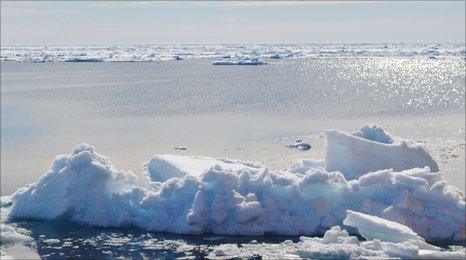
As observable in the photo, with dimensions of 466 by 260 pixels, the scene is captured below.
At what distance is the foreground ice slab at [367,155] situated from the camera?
1521 centimetres

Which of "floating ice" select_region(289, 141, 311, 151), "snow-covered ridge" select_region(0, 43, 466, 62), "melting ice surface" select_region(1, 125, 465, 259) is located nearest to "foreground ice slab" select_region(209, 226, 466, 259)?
"melting ice surface" select_region(1, 125, 465, 259)

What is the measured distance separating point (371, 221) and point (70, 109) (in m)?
23.5

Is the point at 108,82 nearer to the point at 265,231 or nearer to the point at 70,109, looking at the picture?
the point at 70,109

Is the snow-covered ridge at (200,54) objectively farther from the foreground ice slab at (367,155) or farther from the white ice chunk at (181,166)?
the foreground ice slab at (367,155)

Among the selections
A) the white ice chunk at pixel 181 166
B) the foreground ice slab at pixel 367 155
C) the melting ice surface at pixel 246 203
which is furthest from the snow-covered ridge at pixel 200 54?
the melting ice surface at pixel 246 203

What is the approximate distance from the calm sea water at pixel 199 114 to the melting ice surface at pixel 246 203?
0.40 m

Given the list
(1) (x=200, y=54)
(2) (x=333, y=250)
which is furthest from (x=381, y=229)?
(1) (x=200, y=54)

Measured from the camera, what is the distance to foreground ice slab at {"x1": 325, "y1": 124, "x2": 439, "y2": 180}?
15211 millimetres

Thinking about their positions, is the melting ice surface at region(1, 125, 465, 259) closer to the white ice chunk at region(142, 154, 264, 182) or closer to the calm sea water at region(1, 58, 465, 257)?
the white ice chunk at region(142, 154, 264, 182)

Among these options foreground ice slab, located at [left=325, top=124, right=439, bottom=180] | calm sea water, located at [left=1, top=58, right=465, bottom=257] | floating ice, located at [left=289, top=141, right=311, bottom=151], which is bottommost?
calm sea water, located at [left=1, top=58, right=465, bottom=257]

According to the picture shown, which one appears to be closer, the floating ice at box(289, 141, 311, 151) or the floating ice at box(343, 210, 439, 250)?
the floating ice at box(343, 210, 439, 250)

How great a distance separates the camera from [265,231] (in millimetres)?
13438

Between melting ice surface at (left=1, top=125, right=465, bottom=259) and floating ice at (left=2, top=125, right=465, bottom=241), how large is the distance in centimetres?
2

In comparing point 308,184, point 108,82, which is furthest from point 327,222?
point 108,82
